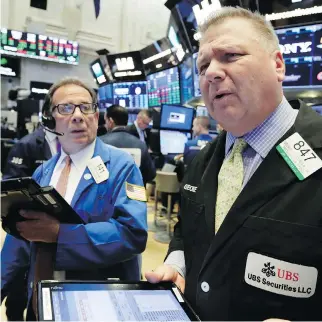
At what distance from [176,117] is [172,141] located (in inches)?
20.6

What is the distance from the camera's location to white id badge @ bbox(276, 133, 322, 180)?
0.91m

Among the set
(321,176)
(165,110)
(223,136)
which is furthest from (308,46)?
(321,176)

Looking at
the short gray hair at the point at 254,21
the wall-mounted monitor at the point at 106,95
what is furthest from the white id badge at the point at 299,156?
the wall-mounted monitor at the point at 106,95

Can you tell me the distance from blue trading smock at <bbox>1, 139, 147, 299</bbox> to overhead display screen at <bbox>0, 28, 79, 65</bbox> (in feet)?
36.8

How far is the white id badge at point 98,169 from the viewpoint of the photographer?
5.17ft

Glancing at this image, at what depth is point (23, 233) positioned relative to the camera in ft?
4.58

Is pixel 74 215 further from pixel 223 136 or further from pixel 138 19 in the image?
pixel 138 19

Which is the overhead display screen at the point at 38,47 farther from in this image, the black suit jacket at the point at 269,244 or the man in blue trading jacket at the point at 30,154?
the black suit jacket at the point at 269,244

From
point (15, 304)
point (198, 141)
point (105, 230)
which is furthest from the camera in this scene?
point (198, 141)

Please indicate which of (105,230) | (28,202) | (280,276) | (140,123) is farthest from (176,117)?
(280,276)

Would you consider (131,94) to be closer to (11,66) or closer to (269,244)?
(11,66)

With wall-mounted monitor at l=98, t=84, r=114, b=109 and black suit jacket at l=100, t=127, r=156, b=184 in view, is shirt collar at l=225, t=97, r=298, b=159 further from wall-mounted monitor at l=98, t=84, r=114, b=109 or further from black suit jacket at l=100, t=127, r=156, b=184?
wall-mounted monitor at l=98, t=84, r=114, b=109

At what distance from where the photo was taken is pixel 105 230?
144 cm

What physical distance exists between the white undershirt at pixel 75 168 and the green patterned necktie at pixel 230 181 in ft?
2.50
